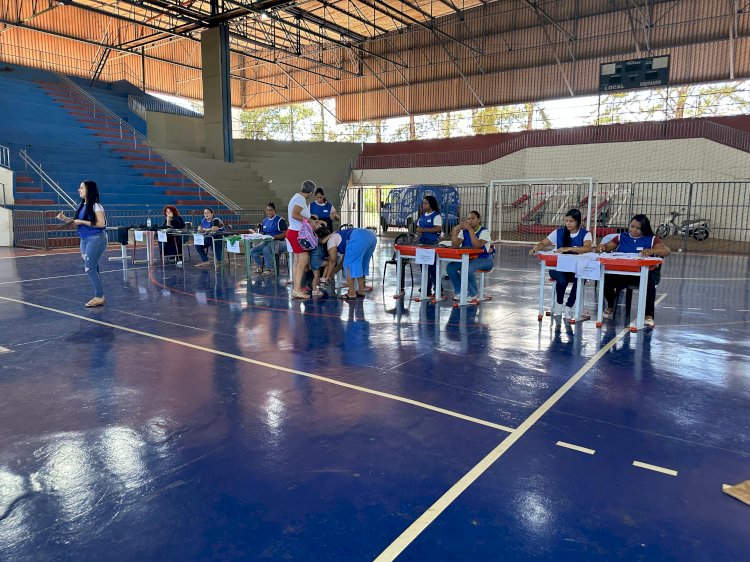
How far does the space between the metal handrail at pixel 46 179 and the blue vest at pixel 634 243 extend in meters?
15.9

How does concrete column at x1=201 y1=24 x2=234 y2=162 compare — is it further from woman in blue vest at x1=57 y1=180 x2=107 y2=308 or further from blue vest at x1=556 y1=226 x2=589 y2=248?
blue vest at x1=556 y1=226 x2=589 y2=248

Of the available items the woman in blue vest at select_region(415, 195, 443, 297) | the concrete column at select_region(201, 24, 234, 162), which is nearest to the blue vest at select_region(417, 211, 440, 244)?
the woman in blue vest at select_region(415, 195, 443, 297)

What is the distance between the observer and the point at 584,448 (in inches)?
122

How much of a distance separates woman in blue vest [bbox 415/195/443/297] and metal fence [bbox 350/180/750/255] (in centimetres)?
899

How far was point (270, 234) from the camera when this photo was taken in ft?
33.6

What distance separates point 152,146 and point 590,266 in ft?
69.4

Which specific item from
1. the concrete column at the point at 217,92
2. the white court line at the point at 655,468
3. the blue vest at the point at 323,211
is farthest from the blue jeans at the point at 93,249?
the concrete column at the point at 217,92

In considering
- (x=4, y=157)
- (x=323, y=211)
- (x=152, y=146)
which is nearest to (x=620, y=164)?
(x=323, y=211)

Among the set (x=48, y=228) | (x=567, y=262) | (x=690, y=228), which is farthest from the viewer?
(x=690, y=228)

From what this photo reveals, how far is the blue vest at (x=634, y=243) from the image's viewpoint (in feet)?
21.1

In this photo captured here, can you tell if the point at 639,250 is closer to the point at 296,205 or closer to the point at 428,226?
the point at 428,226

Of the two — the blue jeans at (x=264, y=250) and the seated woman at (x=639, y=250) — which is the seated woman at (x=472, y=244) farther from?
the blue jeans at (x=264, y=250)

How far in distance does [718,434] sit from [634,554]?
156 centimetres

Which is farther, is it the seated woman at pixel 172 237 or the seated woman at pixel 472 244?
the seated woman at pixel 172 237
